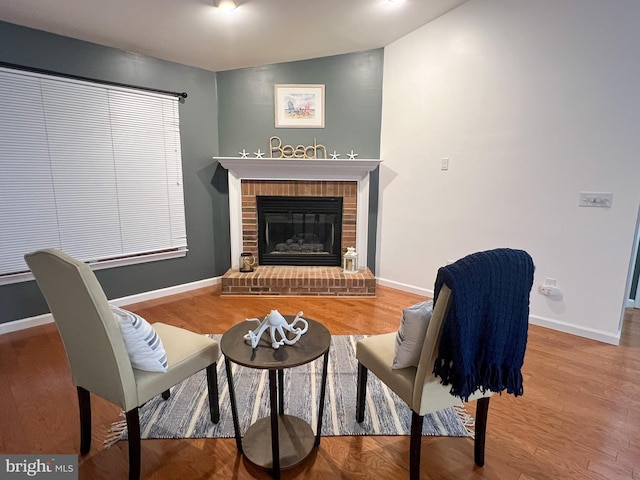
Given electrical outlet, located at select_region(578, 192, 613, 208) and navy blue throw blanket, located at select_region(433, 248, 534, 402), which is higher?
electrical outlet, located at select_region(578, 192, 613, 208)

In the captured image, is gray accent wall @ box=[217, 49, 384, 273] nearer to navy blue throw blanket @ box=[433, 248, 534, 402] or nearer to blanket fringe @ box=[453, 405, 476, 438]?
blanket fringe @ box=[453, 405, 476, 438]

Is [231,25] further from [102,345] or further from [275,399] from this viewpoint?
[275,399]

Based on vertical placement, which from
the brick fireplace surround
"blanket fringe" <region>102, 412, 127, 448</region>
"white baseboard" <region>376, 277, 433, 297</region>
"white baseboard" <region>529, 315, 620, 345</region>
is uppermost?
the brick fireplace surround

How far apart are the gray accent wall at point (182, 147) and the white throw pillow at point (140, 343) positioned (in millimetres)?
2267

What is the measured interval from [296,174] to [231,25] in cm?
159

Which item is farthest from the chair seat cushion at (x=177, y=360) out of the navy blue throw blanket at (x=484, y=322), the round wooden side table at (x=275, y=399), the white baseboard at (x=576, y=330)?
the white baseboard at (x=576, y=330)

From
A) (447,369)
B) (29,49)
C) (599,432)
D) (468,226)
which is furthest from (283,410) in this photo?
(29,49)

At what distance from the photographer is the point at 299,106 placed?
392 centimetres

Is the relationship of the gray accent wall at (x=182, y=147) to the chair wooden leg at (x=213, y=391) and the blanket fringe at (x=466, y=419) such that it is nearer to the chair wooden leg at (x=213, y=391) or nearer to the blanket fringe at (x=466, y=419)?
the chair wooden leg at (x=213, y=391)

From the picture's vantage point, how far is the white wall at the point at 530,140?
8.46ft

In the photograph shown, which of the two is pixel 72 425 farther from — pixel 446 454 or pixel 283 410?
pixel 446 454

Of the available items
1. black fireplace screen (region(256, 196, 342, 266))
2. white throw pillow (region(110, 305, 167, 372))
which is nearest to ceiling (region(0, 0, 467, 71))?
black fireplace screen (region(256, 196, 342, 266))

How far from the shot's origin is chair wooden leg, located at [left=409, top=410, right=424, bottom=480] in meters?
1.38

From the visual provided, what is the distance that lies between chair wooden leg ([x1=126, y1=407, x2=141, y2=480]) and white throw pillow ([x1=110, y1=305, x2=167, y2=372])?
18cm
